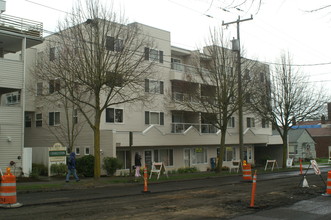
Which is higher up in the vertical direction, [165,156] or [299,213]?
[165,156]

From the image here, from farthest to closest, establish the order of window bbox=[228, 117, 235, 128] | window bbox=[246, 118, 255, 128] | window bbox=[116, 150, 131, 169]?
window bbox=[246, 118, 255, 128] → window bbox=[228, 117, 235, 128] → window bbox=[116, 150, 131, 169]

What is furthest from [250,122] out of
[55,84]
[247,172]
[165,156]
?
[55,84]

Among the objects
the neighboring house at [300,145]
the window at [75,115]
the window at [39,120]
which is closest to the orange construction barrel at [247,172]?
→ the window at [75,115]

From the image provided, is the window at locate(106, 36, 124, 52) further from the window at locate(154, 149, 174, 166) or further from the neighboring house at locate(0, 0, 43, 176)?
the window at locate(154, 149, 174, 166)

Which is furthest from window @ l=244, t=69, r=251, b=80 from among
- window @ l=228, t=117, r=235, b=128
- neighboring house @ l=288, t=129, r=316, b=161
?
neighboring house @ l=288, t=129, r=316, b=161

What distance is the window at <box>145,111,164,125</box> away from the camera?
32.1 m

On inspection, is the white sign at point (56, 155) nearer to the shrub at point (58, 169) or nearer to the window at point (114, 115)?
the shrub at point (58, 169)

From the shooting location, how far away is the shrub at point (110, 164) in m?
26.4

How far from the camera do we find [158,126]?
107 feet

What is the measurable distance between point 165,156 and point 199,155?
4.80 metres

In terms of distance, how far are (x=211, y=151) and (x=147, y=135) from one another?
1044cm

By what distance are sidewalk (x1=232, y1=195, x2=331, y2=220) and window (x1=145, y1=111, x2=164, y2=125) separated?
20.7 meters

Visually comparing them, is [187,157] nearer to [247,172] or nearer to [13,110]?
[247,172]

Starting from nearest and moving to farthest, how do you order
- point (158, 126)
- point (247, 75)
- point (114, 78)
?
point (114, 78), point (247, 75), point (158, 126)
